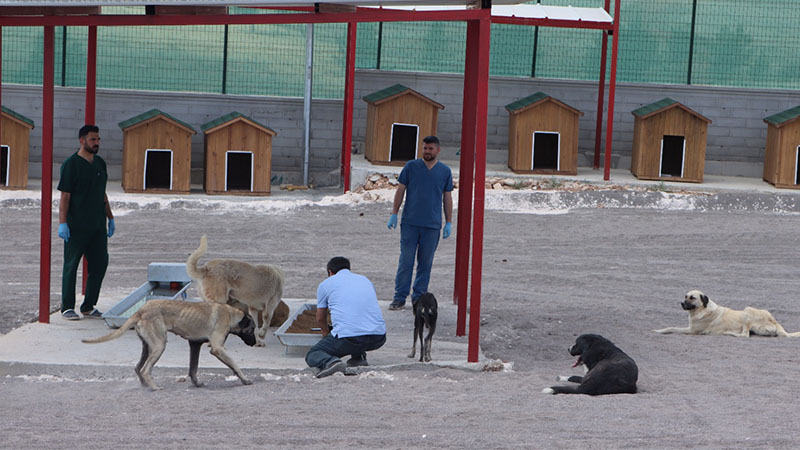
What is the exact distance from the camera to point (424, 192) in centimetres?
1143

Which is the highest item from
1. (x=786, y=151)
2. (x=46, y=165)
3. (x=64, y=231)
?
(x=786, y=151)

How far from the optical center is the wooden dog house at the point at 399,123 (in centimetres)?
2223

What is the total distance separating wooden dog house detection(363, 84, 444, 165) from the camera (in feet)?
72.9

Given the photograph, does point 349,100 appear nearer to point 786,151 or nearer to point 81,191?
point 786,151

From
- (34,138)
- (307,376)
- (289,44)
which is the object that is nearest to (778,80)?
(289,44)

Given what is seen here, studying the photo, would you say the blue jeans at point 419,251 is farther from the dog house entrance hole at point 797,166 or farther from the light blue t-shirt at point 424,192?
the dog house entrance hole at point 797,166

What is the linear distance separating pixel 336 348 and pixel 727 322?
466 centimetres

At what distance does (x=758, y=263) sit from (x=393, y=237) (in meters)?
5.82

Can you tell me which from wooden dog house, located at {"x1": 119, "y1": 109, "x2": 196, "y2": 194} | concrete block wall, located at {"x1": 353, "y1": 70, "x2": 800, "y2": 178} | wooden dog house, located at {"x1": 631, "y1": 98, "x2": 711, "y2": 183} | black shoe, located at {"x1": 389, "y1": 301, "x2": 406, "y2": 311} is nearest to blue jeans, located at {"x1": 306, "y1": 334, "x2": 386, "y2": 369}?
black shoe, located at {"x1": 389, "y1": 301, "x2": 406, "y2": 311}

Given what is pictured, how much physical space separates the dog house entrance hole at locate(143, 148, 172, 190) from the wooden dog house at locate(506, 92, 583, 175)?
7397 mm

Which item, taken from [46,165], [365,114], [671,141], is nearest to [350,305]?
[46,165]

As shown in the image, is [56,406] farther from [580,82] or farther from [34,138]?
[580,82]

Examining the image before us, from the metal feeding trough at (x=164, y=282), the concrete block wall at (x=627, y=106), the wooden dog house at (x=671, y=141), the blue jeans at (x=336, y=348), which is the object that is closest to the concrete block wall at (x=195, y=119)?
the concrete block wall at (x=627, y=106)

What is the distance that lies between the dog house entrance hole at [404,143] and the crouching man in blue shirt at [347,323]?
13.3 meters
